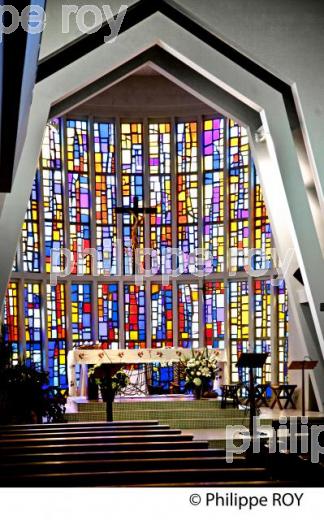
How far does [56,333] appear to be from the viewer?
16062mm

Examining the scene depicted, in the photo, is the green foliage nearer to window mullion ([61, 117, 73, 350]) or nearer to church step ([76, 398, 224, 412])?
church step ([76, 398, 224, 412])

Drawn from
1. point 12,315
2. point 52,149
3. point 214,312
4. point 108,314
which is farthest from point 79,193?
point 214,312

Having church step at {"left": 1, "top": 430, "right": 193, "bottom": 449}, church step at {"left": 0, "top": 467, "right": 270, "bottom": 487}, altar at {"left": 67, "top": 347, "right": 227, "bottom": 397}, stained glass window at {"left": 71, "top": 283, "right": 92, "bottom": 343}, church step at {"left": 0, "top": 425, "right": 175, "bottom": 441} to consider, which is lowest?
church step at {"left": 0, "top": 467, "right": 270, "bottom": 487}

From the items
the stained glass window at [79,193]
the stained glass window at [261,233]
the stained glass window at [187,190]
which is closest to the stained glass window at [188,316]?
the stained glass window at [187,190]

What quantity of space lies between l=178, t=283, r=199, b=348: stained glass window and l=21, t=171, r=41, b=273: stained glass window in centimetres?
291

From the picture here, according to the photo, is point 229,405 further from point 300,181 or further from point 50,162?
point 50,162

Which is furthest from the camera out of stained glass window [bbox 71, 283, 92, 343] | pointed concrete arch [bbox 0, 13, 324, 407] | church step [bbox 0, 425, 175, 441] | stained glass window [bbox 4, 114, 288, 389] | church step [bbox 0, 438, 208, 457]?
stained glass window [bbox 71, 283, 92, 343]

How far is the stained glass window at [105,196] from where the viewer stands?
54.7ft

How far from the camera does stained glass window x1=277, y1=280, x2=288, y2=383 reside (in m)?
15.4

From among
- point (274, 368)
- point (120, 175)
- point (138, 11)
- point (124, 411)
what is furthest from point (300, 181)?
point (120, 175)

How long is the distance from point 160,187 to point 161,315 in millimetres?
2576

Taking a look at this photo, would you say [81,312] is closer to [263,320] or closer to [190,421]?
[263,320]

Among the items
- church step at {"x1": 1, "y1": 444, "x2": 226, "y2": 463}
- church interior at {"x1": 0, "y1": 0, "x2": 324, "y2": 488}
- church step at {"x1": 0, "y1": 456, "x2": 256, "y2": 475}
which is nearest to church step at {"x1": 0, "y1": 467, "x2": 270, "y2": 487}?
church interior at {"x1": 0, "y1": 0, "x2": 324, "y2": 488}

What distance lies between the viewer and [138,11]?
1134 cm
